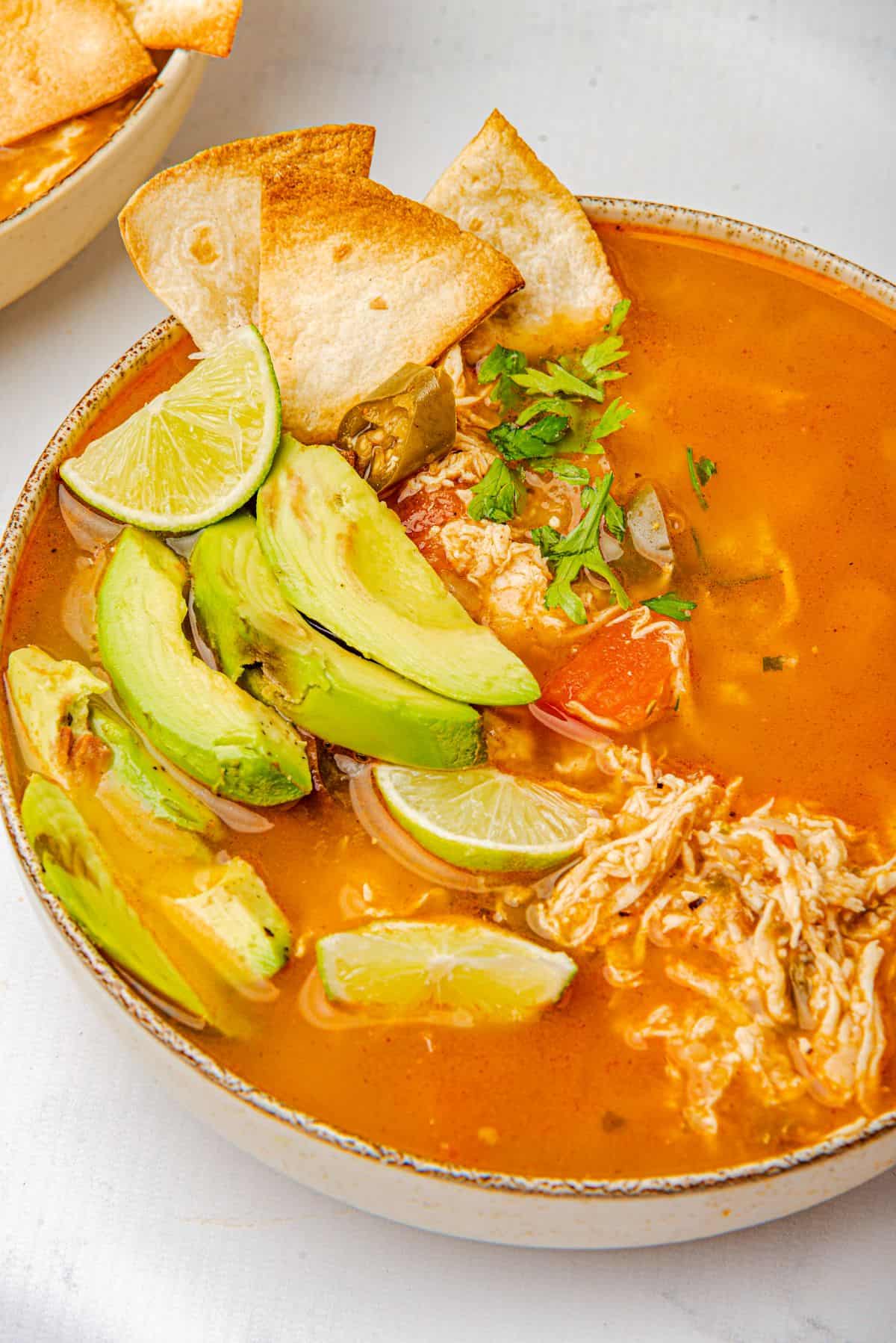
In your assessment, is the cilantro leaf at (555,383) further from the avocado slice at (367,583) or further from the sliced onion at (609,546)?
the avocado slice at (367,583)

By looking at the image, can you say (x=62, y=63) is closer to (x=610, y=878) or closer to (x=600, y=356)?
(x=600, y=356)

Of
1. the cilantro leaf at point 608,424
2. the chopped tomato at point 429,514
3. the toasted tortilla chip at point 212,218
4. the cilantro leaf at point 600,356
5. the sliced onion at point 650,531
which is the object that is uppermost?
the toasted tortilla chip at point 212,218

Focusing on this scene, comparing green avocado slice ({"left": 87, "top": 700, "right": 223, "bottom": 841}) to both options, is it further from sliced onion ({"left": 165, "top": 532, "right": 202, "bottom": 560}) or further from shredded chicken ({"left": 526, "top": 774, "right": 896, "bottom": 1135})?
shredded chicken ({"left": 526, "top": 774, "right": 896, "bottom": 1135})

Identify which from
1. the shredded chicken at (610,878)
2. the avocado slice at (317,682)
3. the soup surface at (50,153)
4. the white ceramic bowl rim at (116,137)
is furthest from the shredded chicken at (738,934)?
the soup surface at (50,153)

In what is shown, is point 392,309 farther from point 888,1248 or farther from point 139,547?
point 888,1248

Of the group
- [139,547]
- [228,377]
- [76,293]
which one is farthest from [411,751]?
[76,293]
